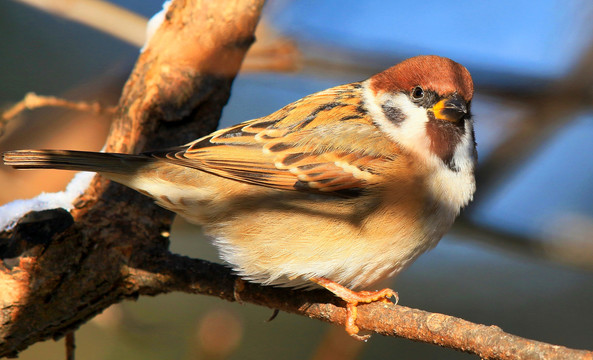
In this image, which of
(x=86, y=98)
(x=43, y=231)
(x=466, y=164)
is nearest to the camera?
(x=43, y=231)

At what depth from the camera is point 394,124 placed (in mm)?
2975

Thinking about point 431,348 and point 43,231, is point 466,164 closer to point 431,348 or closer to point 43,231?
point 43,231

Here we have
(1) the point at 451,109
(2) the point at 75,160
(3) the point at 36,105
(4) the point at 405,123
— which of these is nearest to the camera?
(2) the point at 75,160

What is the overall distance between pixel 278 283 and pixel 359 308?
1.31 ft

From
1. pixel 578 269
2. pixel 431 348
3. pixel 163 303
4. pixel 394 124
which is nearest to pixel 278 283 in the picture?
pixel 394 124

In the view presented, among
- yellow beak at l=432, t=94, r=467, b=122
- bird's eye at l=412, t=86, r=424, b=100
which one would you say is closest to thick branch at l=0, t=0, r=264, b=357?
bird's eye at l=412, t=86, r=424, b=100

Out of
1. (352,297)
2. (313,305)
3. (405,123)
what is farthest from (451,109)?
(313,305)

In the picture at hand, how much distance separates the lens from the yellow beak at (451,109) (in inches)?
112

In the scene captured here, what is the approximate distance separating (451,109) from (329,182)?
2.04 ft

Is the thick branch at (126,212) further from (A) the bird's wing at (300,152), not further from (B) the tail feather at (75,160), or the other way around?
(A) the bird's wing at (300,152)

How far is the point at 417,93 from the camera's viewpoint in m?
2.94

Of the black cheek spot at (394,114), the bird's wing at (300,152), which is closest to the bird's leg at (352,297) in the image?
the bird's wing at (300,152)

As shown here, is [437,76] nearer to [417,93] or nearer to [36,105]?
[417,93]

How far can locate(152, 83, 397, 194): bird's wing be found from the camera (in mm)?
2787
